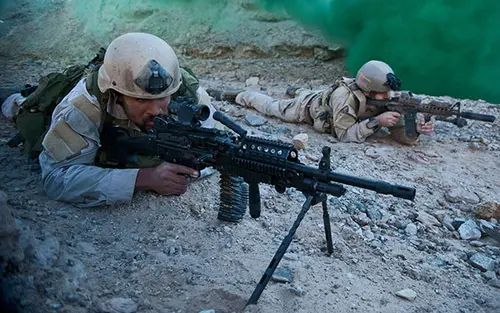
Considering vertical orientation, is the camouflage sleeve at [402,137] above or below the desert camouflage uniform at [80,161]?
below

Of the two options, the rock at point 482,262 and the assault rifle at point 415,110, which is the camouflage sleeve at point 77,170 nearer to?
the rock at point 482,262

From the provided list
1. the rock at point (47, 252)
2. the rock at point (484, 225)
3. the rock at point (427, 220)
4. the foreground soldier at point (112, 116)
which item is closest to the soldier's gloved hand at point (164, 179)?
the foreground soldier at point (112, 116)

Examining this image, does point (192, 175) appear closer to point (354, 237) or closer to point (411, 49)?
point (354, 237)

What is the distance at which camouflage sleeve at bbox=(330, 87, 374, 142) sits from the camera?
5655 mm

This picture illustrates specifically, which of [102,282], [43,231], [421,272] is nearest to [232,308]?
[102,282]

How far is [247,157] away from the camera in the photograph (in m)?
2.61

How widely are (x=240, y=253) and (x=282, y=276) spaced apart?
33 cm

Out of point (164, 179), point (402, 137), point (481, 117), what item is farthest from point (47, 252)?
point (481, 117)

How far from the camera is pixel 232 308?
240 cm

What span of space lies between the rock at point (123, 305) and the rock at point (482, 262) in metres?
2.20

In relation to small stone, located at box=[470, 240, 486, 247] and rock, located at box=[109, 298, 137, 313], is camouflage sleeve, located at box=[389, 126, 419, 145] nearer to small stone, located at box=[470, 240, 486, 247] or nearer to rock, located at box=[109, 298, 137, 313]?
small stone, located at box=[470, 240, 486, 247]

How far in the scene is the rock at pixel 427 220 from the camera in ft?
12.7

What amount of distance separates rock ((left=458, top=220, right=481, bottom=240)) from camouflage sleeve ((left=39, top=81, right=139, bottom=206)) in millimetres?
2407

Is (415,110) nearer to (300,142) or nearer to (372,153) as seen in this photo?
(372,153)
